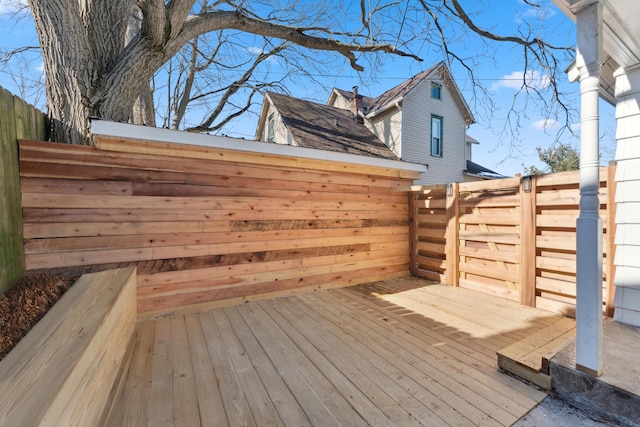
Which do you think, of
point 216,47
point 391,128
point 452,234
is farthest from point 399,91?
point 452,234

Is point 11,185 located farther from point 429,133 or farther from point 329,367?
point 429,133

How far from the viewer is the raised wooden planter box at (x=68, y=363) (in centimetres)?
94

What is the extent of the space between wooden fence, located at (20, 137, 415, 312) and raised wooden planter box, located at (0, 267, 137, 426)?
84cm

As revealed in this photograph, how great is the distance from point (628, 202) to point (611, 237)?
0.39 m

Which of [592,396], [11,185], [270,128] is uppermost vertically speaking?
[270,128]

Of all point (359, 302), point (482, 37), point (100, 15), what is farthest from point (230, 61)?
point (359, 302)

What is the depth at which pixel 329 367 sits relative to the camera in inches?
81.0

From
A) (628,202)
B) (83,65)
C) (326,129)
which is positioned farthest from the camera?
(326,129)

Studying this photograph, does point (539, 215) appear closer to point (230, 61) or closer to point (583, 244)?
point (583, 244)

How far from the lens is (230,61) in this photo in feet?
23.1

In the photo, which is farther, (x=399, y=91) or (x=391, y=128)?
(x=399, y=91)

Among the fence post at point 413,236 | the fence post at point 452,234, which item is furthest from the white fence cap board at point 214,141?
the fence post at point 452,234

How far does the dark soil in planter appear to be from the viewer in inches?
54.9

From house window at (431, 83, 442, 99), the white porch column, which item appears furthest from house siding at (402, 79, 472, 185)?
the white porch column
